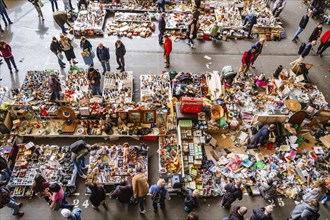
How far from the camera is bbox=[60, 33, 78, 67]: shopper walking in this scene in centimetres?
1242

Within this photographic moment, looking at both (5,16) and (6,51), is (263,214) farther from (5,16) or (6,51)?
(5,16)

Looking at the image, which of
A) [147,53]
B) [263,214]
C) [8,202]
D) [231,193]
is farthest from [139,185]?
[147,53]

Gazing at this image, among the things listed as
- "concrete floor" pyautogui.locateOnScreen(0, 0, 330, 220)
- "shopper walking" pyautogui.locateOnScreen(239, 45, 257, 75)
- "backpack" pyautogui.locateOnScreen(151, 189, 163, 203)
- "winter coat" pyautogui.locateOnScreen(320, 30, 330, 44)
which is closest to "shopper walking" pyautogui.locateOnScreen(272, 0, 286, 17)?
"concrete floor" pyautogui.locateOnScreen(0, 0, 330, 220)

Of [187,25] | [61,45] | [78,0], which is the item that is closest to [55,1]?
[78,0]

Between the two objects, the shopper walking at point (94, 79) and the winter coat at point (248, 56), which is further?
the winter coat at point (248, 56)

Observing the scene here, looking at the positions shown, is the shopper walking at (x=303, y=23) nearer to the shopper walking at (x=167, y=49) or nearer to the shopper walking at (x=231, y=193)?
the shopper walking at (x=167, y=49)

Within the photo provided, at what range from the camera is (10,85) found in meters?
12.6

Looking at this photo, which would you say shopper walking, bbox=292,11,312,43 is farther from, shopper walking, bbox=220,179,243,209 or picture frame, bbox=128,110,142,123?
shopper walking, bbox=220,179,243,209

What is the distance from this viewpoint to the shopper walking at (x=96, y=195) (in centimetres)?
816

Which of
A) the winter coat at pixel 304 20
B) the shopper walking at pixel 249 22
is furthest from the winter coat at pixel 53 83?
the winter coat at pixel 304 20

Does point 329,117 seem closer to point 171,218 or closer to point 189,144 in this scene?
point 189,144

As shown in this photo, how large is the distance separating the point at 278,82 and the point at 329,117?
2.55m

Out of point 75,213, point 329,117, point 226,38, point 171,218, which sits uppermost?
point 226,38

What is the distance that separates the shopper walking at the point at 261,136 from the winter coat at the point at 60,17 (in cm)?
1062
